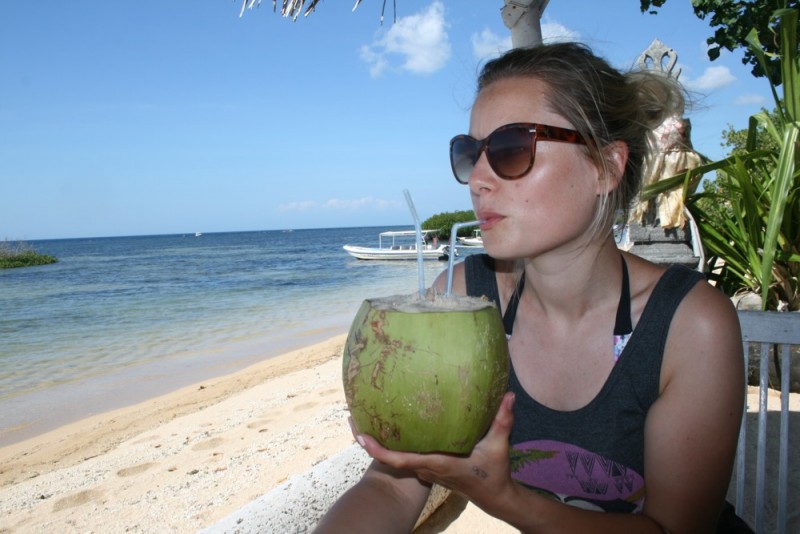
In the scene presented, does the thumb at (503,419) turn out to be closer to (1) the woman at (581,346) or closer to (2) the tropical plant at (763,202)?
(1) the woman at (581,346)

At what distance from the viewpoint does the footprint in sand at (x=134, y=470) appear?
379 cm

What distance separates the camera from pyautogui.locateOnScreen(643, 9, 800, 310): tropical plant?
7.38ft

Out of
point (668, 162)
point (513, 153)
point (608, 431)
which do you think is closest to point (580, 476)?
point (608, 431)

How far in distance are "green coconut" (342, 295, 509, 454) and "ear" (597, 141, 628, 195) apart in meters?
0.44

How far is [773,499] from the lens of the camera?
2.26m

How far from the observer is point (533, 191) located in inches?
40.5

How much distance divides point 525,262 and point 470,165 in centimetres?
24

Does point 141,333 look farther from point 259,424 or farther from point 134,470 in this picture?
point 134,470

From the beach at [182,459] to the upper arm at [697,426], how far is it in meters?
1.27

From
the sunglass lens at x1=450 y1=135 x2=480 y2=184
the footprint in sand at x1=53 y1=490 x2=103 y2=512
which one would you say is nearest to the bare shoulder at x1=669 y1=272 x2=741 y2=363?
the sunglass lens at x1=450 y1=135 x2=480 y2=184

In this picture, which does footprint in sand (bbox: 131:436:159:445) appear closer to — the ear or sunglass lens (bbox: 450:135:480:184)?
sunglass lens (bbox: 450:135:480:184)

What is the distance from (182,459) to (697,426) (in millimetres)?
3734

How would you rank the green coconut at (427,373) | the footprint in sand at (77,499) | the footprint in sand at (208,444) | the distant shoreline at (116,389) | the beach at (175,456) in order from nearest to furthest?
the green coconut at (427,373)
the beach at (175,456)
the footprint in sand at (77,499)
the footprint in sand at (208,444)
the distant shoreline at (116,389)

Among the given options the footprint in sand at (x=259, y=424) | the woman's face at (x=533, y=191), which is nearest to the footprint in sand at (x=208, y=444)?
the footprint in sand at (x=259, y=424)
